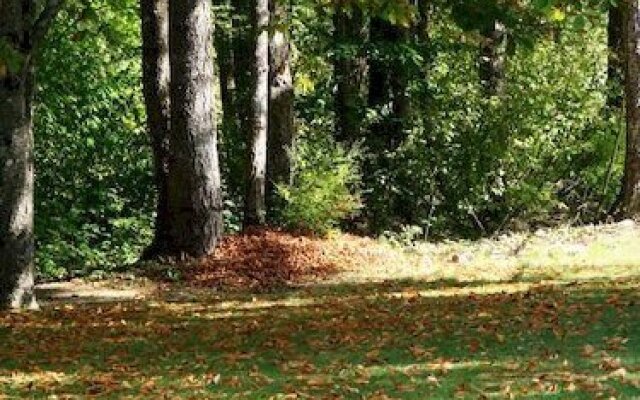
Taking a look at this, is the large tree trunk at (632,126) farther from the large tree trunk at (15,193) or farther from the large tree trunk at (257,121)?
the large tree trunk at (15,193)

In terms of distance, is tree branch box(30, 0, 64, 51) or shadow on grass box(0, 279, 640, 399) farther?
tree branch box(30, 0, 64, 51)

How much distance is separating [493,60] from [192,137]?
7821 mm

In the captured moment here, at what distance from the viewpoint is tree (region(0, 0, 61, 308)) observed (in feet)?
33.4

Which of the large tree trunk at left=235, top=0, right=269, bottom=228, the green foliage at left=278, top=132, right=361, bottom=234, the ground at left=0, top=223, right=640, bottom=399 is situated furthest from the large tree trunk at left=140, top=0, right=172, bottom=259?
the ground at left=0, top=223, right=640, bottom=399

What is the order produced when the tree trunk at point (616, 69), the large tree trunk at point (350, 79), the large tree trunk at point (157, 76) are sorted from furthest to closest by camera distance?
the tree trunk at point (616, 69) < the large tree trunk at point (350, 79) < the large tree trunk at point (157, 76)

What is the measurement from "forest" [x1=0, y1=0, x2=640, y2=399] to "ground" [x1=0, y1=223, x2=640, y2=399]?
42 millimetres

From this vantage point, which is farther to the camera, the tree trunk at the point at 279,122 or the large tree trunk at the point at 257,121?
the tree trunk at the point at 279,122

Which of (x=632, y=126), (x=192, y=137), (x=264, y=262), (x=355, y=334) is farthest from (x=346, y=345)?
(x=632, y=126)

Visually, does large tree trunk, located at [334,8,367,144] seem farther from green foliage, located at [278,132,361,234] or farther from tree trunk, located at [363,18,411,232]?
green foliage, located at [278,132,361,234]

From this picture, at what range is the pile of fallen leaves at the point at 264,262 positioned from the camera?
13.5 m

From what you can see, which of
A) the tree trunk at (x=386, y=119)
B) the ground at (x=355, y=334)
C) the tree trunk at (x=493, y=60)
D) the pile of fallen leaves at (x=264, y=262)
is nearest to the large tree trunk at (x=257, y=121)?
the pile of fallen leaves at (x=264, y=262)

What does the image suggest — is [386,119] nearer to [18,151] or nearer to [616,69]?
[616,69]

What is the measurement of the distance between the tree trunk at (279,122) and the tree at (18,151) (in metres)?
6.52

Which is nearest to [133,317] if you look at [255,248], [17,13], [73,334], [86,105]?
[73,334]
